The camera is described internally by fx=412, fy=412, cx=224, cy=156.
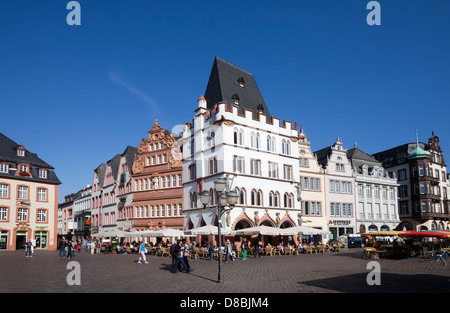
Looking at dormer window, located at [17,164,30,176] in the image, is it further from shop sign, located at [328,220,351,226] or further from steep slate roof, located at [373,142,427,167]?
steep slate roof, located at [373,142,427,167]

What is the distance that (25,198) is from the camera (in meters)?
54.9

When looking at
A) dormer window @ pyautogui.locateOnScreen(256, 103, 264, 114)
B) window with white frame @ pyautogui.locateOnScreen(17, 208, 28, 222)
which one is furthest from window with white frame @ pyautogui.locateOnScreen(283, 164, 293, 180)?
window with white frame @ pyautogui.locateOnScreen(17, 208, 28, 222)

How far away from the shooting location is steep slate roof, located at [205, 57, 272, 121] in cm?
4586

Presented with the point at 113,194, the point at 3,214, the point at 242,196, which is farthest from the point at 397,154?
the point at 3,214

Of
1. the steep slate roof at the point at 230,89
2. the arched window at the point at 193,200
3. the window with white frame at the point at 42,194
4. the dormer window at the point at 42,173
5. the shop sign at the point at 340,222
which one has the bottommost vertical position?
the shop sign at the point at 340,222

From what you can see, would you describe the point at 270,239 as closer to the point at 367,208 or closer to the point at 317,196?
the point at 317,196

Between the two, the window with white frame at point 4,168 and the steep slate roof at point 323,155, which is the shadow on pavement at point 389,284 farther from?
the window with white frame at point 4,168

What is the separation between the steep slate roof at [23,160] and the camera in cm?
5434

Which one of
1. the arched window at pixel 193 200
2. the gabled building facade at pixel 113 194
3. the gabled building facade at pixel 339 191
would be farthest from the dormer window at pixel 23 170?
the gabled building facade at pixel 339 191

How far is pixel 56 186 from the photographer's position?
58844mm

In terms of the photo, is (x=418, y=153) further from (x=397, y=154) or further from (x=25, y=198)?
(x=25, y=198)

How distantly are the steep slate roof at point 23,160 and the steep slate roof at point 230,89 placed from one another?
87.9 ft
